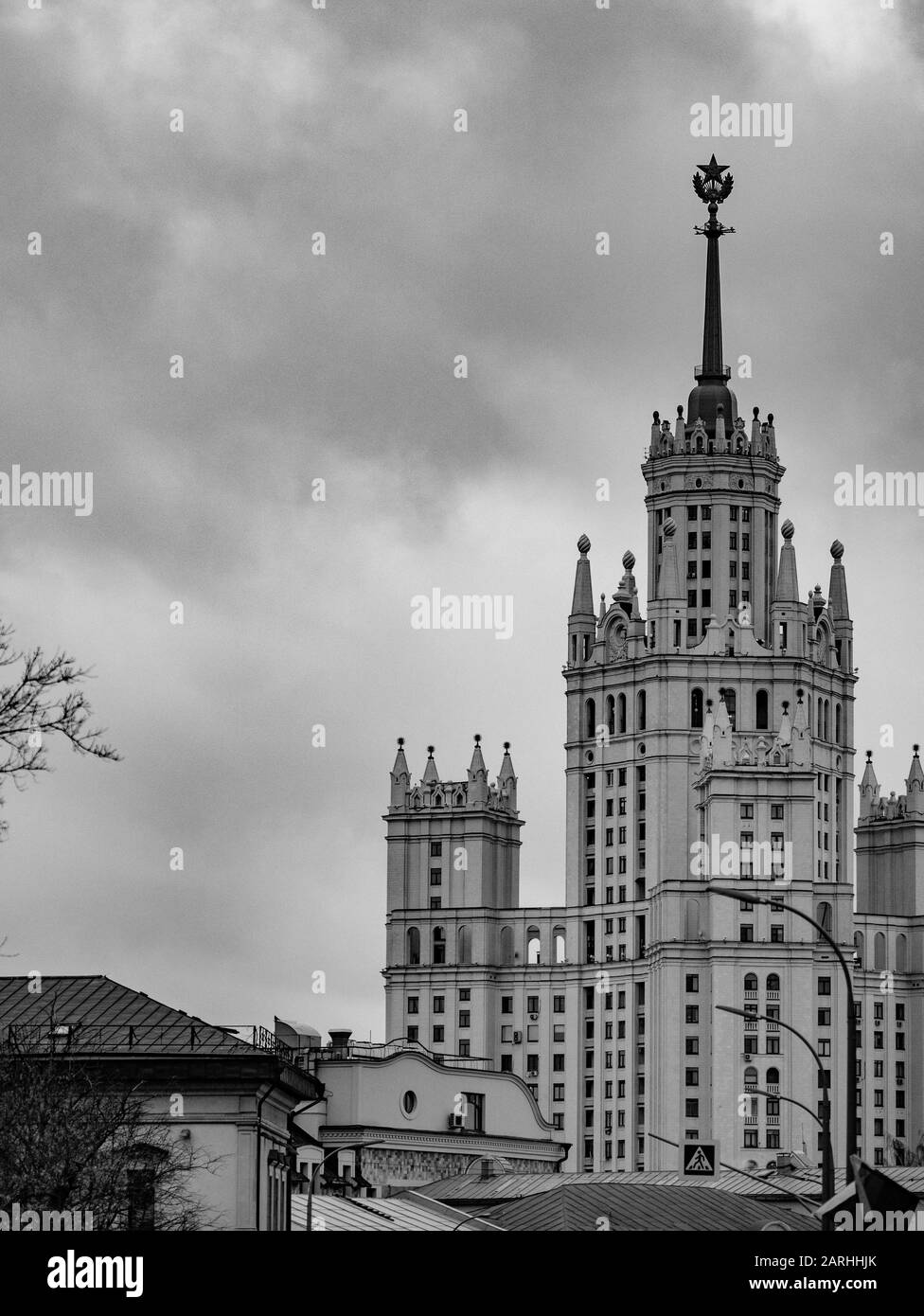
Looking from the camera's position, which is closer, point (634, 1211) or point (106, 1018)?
point (106, 1018)

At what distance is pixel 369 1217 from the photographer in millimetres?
91375

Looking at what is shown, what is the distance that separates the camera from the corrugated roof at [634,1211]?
10319cm

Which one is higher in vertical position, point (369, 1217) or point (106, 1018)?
point (106, 1018)

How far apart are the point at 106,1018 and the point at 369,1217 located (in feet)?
55.3

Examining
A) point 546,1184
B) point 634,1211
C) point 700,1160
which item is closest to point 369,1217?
point 634,1211

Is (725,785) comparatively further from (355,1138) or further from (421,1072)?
(355,1138)

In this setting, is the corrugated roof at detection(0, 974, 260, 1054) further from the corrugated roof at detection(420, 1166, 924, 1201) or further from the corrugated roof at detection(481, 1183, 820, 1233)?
the corrugated roof at detection(420, 1166, 924, 1201)

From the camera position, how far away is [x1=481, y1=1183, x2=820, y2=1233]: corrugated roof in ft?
339

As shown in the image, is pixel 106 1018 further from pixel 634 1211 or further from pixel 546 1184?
pixel 546 1184

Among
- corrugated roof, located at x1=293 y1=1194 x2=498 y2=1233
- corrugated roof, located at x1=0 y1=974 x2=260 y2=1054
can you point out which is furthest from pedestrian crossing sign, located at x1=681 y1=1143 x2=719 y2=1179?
corrugated roof, located at x1=0 y1=974 x2=260 y2=1054
